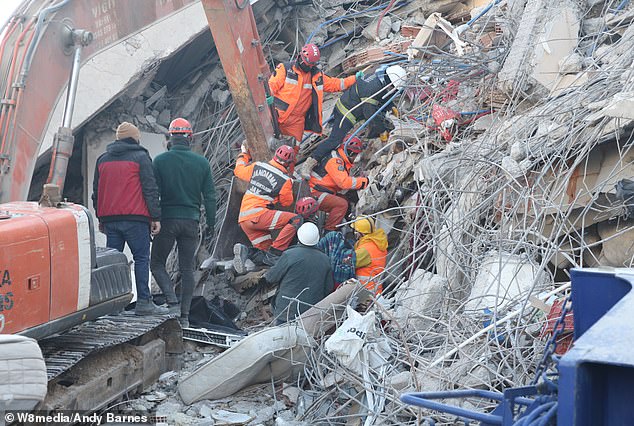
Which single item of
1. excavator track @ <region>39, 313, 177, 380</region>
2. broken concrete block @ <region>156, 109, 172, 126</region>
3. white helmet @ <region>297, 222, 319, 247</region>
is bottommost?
excavator track @ <region>39, 313, 177, 380</region>

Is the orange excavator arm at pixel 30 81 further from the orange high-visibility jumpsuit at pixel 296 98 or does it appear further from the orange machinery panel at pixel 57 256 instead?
the orange high-visibility jumpsuit at pixel 296 98

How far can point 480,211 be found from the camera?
21.4ft

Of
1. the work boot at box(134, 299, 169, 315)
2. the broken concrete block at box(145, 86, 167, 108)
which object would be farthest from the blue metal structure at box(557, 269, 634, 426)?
the broken concrete block at box(145, 86, 167, 108)

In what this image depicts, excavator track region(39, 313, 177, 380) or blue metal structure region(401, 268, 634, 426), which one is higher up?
blue metal structure region(401, 268, 634, 426)

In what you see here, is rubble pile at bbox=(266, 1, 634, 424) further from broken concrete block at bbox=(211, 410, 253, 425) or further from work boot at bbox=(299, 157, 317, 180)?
work boot at bbox=(299, 157, 317, 180)

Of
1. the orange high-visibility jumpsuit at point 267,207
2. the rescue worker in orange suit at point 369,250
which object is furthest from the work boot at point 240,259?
the rescue worker in orange suit at point 369,250

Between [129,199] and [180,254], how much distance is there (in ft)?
2.94

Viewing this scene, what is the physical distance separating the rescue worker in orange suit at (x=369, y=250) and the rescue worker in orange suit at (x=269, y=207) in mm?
924

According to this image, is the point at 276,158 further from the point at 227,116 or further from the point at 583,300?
the point at 583,300

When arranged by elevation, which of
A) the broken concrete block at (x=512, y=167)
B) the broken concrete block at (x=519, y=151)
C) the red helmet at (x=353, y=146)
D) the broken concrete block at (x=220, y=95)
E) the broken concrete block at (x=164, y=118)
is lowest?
the red helmet at (x=353, y=146)

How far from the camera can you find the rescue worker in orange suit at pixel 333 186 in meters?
9.25

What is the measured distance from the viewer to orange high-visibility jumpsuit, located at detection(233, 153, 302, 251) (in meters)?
8.63

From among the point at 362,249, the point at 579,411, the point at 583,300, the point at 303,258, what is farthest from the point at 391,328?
the point at 579,411

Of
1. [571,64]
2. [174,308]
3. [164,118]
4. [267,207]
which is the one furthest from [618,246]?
[164,118]
